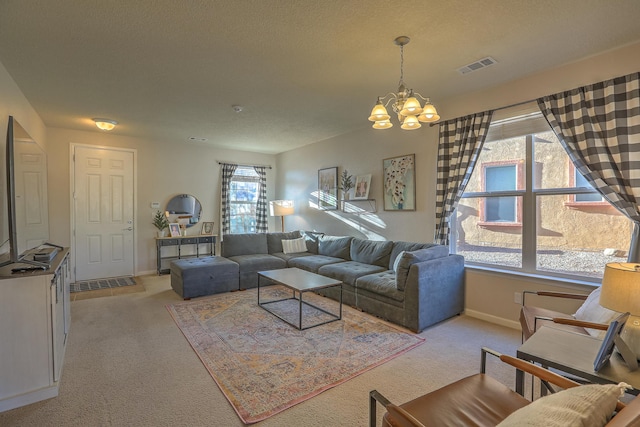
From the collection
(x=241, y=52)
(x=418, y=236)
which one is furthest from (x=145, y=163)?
(x=418, y=236)

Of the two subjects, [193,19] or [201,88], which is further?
[201,88]

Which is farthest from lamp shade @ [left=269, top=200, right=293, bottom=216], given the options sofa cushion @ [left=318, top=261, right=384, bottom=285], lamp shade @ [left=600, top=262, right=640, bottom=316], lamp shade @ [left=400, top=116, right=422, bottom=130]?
lamp shade @ [left=600, top=262, right=640, bottom=316]

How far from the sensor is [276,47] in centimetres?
247

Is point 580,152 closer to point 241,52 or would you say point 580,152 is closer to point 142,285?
point 241,52

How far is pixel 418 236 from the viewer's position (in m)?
4.09

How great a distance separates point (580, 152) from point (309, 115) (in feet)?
9.95

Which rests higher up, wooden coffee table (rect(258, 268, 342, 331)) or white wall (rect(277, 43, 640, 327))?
white wall (rect(277, 43, 640, 327))

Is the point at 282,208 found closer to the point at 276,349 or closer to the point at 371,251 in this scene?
the point at 371,251

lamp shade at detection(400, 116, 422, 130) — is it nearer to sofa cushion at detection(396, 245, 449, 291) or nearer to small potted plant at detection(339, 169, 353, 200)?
sofa cushion at detection(396, 245, 449, 291)

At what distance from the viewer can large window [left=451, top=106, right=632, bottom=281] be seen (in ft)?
9.18

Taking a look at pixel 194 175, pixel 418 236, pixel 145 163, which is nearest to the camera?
pixel 418 236

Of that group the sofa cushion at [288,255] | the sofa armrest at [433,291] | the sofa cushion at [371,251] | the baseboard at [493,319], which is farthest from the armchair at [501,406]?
the sofa cushion at [288,255]

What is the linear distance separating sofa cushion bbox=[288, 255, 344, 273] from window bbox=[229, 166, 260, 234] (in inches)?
89.5

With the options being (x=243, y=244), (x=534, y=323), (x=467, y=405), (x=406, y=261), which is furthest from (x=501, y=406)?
(x=243, y=244)
